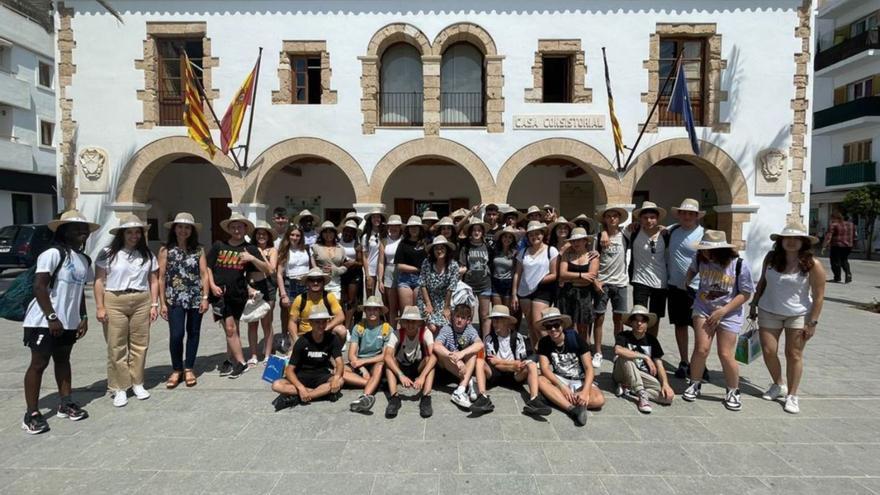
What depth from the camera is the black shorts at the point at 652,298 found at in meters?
5.34

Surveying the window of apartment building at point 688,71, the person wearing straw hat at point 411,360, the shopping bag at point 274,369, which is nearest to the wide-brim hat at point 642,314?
the person wearing straw hat at point 411,360

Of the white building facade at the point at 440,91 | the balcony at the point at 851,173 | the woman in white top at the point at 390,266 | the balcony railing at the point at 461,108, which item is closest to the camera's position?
the woman in white top at the point at 390,266

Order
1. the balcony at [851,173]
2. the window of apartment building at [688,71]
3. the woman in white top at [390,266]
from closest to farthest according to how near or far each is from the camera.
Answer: the woman in white top at [390,266] < the window of apartment building at [688,71] < the balcony at [851,173]

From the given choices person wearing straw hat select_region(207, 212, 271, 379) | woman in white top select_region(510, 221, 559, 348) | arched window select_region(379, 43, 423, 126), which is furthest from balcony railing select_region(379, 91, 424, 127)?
woman in white top select_region(510, 221, 559, 348)

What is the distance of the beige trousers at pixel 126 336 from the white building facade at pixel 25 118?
22838 mm

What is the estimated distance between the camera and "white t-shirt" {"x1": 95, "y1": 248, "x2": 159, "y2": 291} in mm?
4410

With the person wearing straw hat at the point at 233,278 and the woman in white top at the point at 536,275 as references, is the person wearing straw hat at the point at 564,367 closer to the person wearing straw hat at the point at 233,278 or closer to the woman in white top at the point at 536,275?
the woman in white top at the point at 536,275

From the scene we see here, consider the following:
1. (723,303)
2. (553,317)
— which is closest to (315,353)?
(553,317)

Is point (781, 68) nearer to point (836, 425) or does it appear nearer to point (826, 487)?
point (836, 425)

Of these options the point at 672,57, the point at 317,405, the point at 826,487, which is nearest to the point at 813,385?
the point at 826,487

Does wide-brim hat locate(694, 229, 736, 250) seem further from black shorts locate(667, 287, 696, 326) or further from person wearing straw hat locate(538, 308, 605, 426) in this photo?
person wearing straw hat locate(538, 308, 605, 426)

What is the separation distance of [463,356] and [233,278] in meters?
2.83

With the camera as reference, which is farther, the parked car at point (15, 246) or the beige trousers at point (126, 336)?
the parked car at point (15, 246)

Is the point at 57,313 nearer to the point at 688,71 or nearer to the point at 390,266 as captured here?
the point at 390,266
